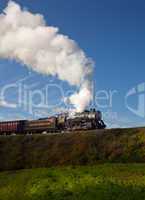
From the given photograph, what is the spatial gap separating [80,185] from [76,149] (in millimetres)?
11657

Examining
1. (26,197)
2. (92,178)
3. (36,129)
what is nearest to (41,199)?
(26,197)

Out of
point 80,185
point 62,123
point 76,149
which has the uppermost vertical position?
point 62,123

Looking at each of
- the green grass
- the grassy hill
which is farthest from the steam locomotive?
the green grass

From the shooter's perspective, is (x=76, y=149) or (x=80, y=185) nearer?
(x=80, y=185)

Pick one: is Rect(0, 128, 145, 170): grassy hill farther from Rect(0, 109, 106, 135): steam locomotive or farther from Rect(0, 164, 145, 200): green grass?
Rect(0, 109, 106, 135): steam locomotive

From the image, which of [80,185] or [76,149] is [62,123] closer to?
[76,149]

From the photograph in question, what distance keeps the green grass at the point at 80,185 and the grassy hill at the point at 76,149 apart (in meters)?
6.27

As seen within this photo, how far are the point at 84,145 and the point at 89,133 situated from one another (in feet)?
5.35

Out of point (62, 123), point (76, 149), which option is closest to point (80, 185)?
point (76, 149)

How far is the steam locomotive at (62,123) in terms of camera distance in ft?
185

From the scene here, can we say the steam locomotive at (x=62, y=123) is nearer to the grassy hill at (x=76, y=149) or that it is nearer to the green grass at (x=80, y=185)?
the grassy hill at (x=76, y=149)

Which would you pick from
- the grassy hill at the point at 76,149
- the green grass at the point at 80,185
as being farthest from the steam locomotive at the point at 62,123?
the green grass at the point at 80,185

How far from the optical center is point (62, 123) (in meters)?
57.5

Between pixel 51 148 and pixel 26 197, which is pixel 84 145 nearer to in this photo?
pixel 51 148
